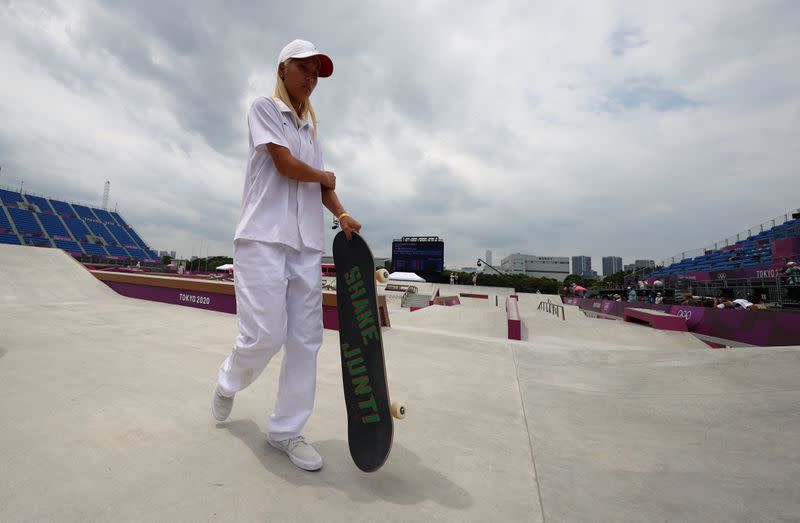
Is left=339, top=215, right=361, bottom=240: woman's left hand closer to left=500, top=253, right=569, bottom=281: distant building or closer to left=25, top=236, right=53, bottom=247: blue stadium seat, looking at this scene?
left=25, top=236, right=53, bottom=247: blue stadium seat

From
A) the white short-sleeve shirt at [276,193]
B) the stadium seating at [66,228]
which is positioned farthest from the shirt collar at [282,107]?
the stadium seating at [66,228]

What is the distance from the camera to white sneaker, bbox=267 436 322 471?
4.87ft

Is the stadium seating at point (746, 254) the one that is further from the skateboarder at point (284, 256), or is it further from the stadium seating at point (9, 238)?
the stadium seating at point (9, 238)

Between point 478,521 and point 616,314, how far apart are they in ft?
54.3

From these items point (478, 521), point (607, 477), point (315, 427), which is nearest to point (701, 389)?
point (607, 477)

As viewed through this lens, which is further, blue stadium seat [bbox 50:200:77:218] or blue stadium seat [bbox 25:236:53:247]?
blue stadium seat [bbox 50:200:77:218]

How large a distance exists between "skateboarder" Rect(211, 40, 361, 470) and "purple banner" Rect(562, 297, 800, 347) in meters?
8.01

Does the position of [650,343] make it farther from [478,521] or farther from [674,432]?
[478,521]

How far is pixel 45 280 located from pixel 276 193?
32.5 feet

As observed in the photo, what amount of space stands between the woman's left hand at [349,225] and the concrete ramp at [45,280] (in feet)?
26.1

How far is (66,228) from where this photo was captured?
4534 centimetres

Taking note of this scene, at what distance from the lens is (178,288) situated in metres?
7.51

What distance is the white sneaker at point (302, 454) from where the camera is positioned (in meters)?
1.49

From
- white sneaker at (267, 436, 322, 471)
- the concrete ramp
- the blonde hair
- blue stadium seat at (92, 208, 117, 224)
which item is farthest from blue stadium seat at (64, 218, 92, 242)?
white sneaker at (267, 436, 322, 471)
